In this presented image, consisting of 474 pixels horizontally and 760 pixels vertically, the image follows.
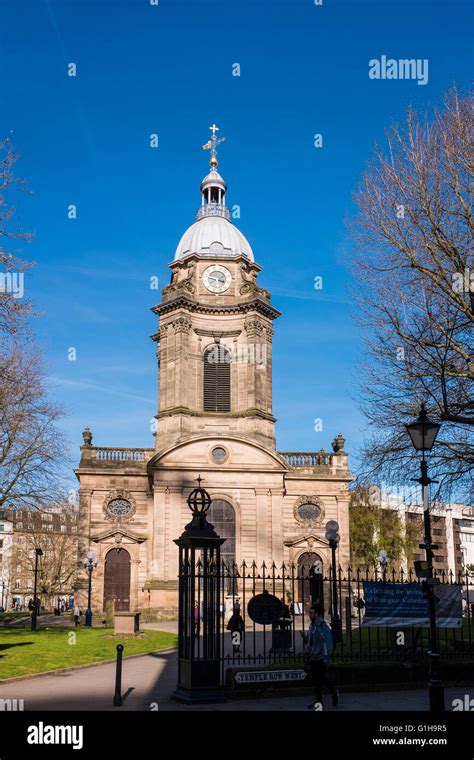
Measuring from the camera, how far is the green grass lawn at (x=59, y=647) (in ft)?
65.8

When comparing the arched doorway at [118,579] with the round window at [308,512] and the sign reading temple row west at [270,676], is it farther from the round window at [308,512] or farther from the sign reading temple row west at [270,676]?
the sign reading temple row west at [270,676]

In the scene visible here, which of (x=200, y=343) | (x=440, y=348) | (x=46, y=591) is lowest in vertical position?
(x=46, y=591)

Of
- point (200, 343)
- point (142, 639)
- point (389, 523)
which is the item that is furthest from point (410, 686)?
point (389, 523)

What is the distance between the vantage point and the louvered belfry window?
4996cm

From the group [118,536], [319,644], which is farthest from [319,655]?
[118,536]

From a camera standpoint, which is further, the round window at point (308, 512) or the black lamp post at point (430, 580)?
the round window at point (308, 512)

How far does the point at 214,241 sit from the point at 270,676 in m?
41.5

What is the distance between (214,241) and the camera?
5366 centimetres

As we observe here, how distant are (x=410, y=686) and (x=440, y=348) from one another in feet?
30.8

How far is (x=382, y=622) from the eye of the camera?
17.8 metres

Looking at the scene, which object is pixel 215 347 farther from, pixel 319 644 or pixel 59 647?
pixel 319 644

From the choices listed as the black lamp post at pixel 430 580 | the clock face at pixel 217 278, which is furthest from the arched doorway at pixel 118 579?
the black lamp post at pixel 430 580

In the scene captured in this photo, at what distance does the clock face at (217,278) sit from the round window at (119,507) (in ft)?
51.2
